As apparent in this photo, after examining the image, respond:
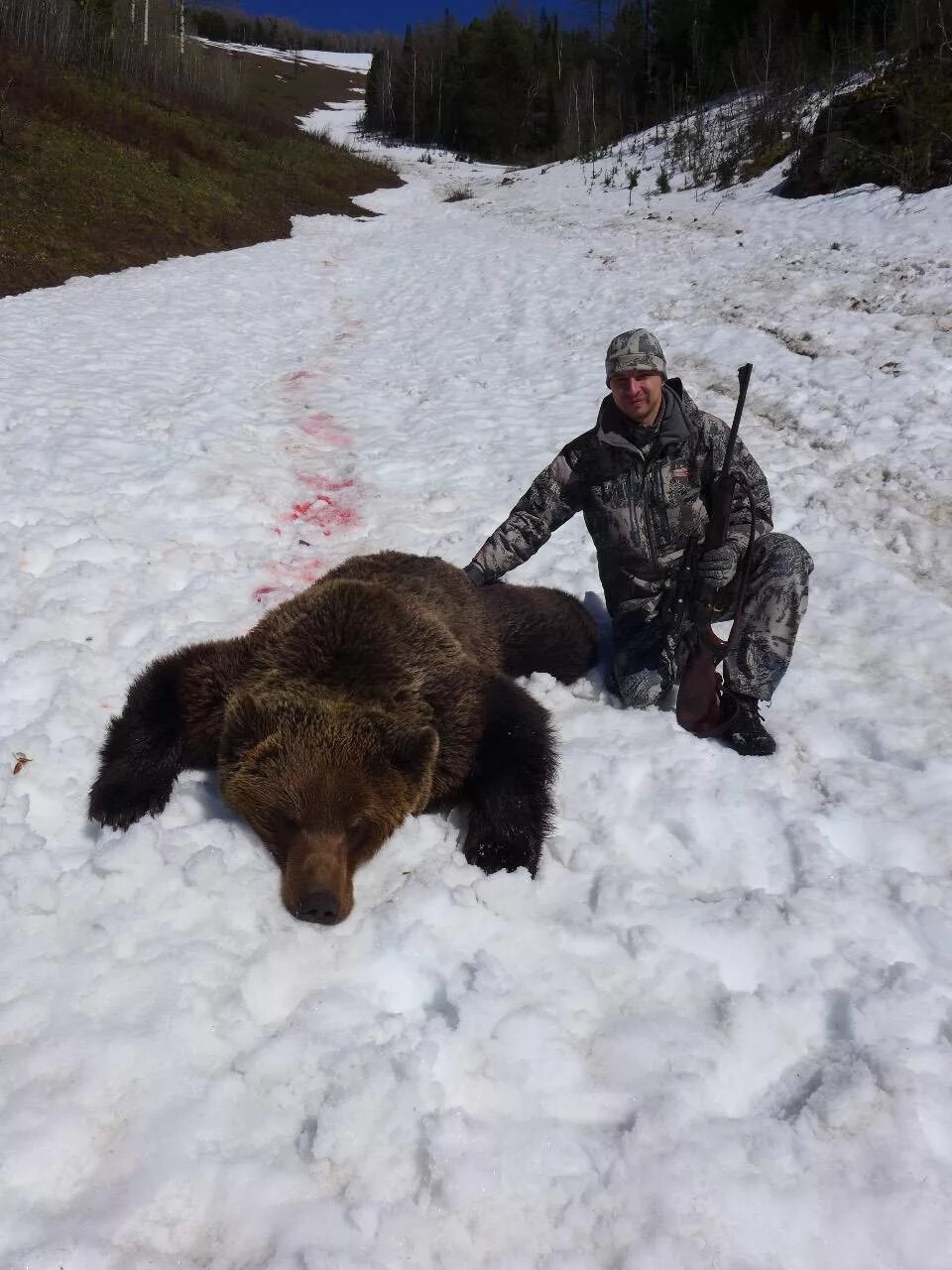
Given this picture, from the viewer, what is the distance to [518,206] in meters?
26.7

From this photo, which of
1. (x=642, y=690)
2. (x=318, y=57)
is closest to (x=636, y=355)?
(x=642, y=690)

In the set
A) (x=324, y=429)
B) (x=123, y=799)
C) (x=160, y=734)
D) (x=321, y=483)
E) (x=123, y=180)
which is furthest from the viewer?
(x=123, y=180)

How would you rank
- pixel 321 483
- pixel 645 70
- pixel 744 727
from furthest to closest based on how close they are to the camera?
pixel 645 70 → pixel 321 483 → pixel 744 727

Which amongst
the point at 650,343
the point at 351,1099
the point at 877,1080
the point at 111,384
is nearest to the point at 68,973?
the point at 351,1099

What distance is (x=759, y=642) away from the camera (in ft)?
11.8

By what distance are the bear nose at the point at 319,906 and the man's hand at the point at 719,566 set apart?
245 centimetres

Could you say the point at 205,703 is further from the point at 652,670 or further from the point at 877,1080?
the point at 877,1080

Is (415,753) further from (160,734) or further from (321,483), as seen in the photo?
(321,483)

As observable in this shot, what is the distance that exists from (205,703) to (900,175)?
1351 centimetres

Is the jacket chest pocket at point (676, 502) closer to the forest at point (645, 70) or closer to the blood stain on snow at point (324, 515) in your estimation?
the blood stain on snow at point (324, 515)

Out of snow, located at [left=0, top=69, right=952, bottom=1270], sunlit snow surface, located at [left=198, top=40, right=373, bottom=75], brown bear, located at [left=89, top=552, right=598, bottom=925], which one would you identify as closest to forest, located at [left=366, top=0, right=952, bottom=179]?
snow, located at [left=0, top=69, right=952, bottom=1270]

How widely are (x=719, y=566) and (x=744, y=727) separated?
0.85m

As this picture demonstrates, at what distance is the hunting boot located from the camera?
332 centimetres

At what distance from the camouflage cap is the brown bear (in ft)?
4.80
